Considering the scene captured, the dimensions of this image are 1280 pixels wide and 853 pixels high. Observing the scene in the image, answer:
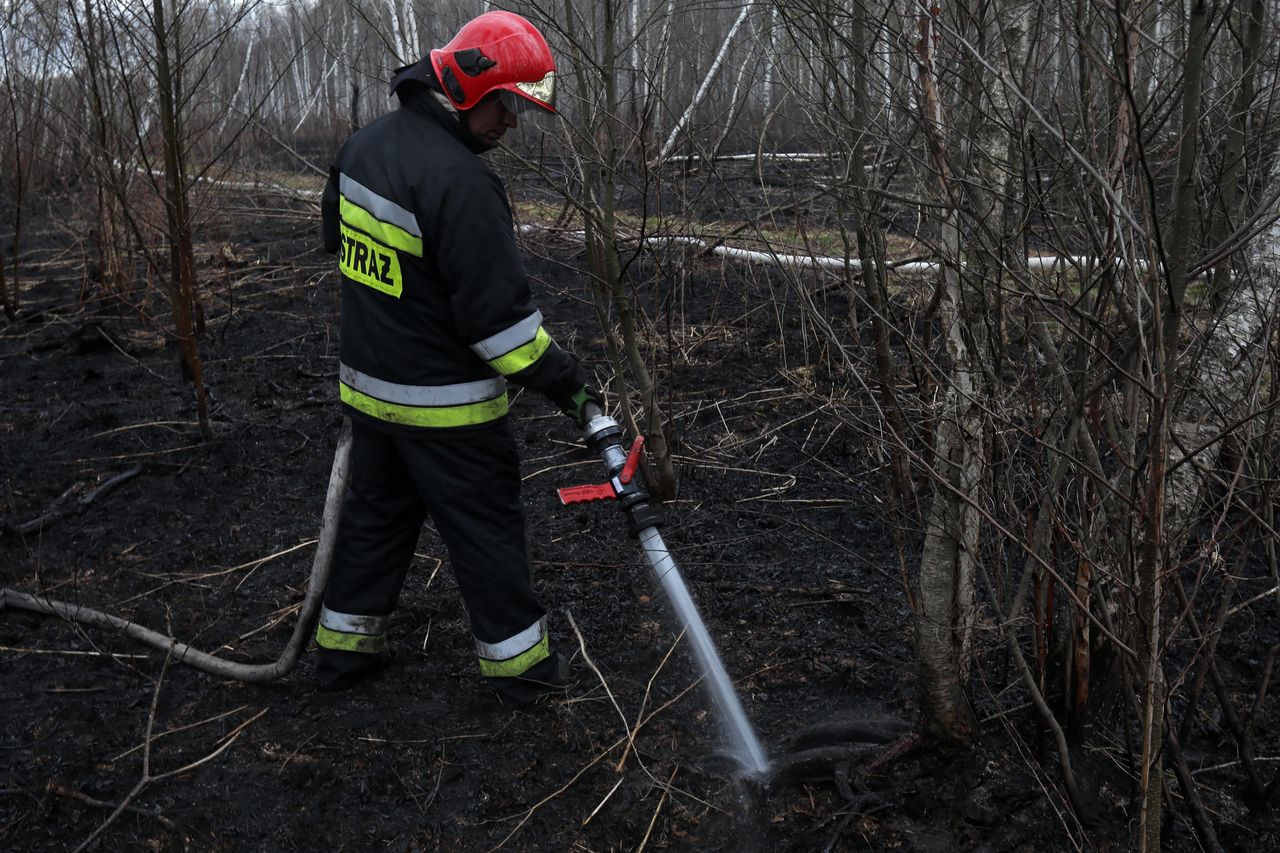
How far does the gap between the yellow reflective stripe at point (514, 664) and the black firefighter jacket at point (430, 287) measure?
71 cm

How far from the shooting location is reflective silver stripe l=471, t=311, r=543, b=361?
295cm

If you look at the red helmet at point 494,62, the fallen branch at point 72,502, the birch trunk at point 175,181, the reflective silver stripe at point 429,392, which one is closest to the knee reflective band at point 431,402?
the reflective silver stripe at point 429,392

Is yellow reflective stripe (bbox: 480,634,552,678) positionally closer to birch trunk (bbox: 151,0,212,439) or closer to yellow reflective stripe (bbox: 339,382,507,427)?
yellow reflective stripe (bbox: 339,382,507,427)

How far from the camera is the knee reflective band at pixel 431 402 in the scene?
121 inches

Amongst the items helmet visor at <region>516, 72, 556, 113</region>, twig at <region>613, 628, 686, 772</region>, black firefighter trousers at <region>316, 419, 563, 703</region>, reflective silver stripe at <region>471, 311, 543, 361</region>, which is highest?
helmet visor at <region>516, 72, 556, 113</region>

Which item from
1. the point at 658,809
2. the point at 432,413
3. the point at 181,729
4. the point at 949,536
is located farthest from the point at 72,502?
the point at 949,536

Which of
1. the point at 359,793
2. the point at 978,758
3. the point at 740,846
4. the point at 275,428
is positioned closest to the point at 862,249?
the point at 978,758

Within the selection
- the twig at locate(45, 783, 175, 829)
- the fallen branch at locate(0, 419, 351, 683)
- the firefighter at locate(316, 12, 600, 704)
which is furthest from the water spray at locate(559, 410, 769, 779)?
the twig at locate(45, 783, 175, 829)

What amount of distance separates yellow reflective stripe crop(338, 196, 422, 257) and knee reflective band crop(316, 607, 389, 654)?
3.76 ft

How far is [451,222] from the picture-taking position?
286 centimetres

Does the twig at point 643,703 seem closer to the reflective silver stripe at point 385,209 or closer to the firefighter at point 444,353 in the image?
the firefighter at point 444,353

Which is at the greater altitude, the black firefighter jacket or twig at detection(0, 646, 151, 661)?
the black firefighter jacket

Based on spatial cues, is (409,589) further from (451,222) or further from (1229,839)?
(1229,839)

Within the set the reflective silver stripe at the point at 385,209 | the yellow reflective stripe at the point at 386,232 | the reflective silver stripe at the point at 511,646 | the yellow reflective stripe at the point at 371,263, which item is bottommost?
the reflective silver stripe at the point at 511,646
